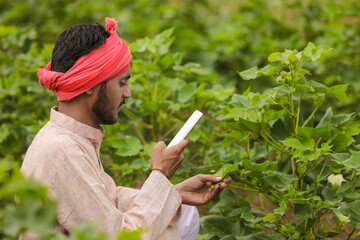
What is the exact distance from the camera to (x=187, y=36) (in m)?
4.72

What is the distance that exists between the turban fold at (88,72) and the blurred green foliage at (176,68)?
31 cm

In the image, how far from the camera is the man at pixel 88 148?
1581 mm

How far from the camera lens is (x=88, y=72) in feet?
5.57

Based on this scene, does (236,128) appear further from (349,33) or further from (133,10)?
(133,10)

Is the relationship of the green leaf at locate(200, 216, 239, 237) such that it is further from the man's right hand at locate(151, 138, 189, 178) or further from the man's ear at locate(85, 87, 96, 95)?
the man's ear at locate(85, 87, 96, 95)

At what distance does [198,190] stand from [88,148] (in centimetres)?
51

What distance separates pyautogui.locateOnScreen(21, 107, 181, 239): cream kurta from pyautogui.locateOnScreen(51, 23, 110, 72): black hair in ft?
0.58

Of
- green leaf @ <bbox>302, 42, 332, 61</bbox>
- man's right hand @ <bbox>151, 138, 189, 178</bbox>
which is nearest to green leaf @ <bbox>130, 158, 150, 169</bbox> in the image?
man's right hand @ <bbox>151, 138, 189, 178</bbox>

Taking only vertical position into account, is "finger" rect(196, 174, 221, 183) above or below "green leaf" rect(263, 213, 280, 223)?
above

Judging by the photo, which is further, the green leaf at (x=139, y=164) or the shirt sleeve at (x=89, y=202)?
the green leaf at (x=139, y=164)

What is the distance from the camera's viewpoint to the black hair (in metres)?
1.72

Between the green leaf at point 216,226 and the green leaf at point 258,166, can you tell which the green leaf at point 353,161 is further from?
the green leaf at point 216,226

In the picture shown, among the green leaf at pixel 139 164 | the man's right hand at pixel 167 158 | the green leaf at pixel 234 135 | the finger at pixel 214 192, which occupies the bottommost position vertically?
the green leaf at pixel 139 164

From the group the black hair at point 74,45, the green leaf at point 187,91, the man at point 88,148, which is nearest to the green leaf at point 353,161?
the man at point 88,148
